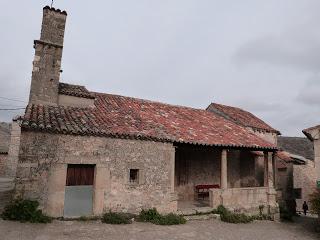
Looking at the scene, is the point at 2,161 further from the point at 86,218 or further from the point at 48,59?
the point at 86,218

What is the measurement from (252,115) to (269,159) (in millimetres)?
6581

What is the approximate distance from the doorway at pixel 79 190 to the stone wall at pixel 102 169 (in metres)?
0.24

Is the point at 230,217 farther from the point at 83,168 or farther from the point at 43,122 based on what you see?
the point at 43,122

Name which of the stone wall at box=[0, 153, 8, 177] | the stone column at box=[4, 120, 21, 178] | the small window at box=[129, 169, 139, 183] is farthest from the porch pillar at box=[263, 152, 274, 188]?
the stone wall at box=[0, 153, 8, 177]

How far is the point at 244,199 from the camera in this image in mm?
13297

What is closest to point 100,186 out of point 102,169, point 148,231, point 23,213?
point 102,169

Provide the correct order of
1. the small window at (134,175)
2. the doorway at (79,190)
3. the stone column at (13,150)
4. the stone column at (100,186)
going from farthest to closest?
the stone column at (13,150) < the small window at (134,175) < the stone column at (100,186) < the doorway at (79,190)

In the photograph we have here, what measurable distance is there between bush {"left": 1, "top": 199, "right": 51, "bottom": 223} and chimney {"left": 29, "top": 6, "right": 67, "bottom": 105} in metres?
4.23

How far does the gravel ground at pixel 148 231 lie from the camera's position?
317 inches

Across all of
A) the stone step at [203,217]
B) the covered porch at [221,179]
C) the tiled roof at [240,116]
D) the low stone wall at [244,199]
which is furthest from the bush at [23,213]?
the tiled roof at [240,116]

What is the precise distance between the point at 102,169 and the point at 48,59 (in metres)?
5.29

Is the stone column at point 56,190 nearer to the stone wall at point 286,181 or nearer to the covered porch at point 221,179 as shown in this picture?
the covered porch at point 221,179

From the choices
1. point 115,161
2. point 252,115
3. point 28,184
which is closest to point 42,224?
point 28,184

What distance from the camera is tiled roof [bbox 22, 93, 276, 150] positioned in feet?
34.0
